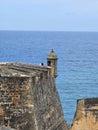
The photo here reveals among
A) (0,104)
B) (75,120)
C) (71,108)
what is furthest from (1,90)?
(71,108)

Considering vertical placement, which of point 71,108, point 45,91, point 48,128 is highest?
point 45,91

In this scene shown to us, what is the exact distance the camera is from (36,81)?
21.9m

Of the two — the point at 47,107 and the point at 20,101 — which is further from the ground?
the point at 20,101

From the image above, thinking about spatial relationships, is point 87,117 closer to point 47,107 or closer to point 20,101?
point 20,101

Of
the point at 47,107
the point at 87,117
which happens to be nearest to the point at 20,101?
the point at 47,107

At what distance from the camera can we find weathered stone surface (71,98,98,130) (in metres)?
16.8

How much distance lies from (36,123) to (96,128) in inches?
183

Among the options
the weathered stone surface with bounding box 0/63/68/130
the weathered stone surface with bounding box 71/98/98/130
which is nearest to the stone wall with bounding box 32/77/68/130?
→ the weathered stone surface with bounding box 0/63/68/130

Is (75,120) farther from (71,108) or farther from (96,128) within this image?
(71,108)

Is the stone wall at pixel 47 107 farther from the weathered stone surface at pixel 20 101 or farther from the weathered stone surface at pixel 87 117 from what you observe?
the weathered stone surface at pixel 87 117

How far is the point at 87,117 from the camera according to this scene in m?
16.8

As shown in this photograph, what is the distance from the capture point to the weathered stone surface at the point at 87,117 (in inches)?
661

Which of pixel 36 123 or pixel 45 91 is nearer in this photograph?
pixel 36 123

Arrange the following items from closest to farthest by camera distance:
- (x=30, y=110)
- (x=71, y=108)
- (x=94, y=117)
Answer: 1. (x=94, y=117)
2. (x=30, y=110)
3. (x=71, y=108)
